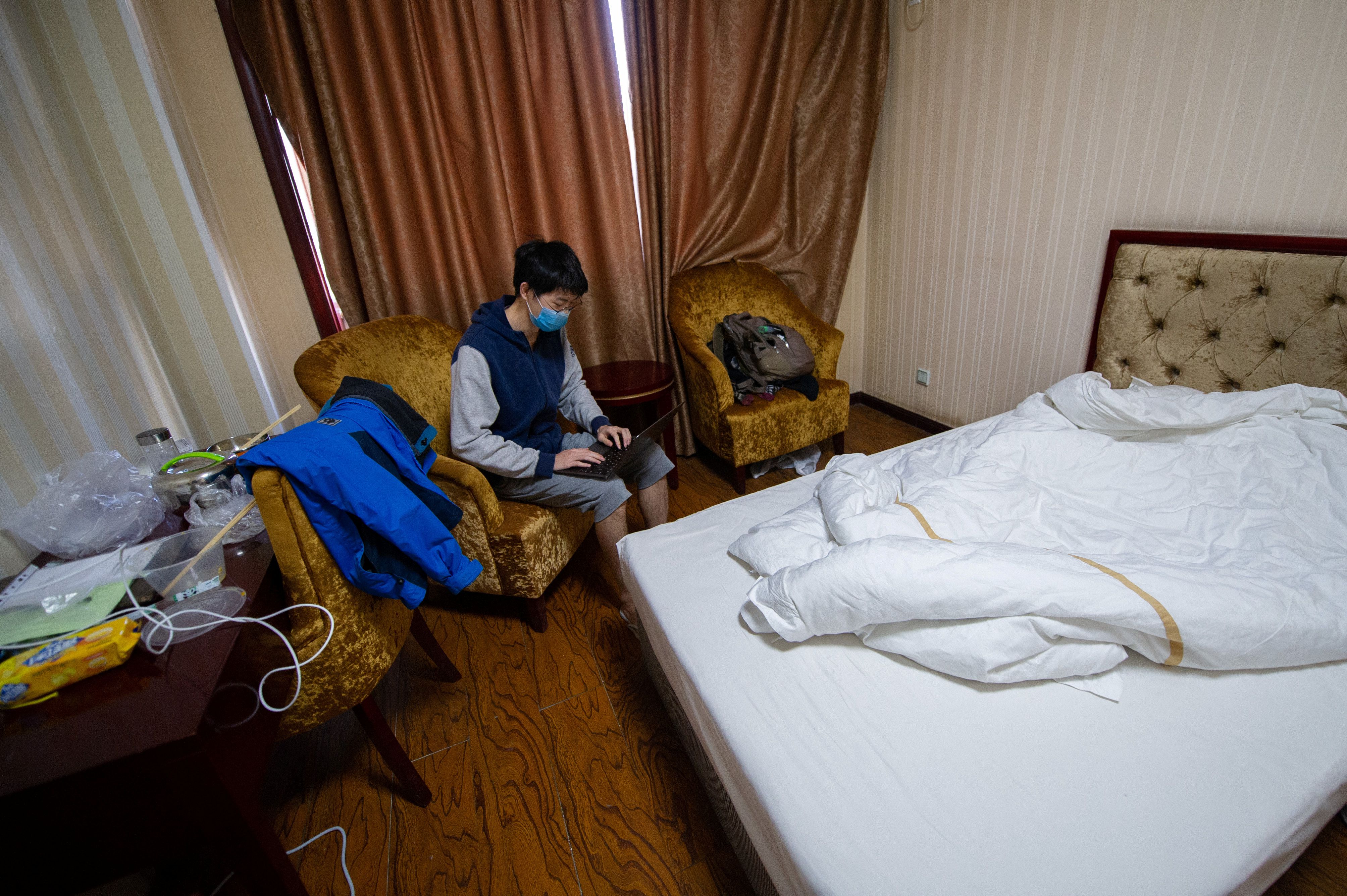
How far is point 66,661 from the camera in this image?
0.78 meters

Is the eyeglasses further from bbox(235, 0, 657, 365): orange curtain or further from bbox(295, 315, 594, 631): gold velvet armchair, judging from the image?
bbox(235, 0, 657, 365): orange curtain

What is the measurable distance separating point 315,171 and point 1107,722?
2.64 metres

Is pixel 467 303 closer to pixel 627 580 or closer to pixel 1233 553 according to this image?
pixel 627 580

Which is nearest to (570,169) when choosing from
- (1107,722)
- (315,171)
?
(315,171)

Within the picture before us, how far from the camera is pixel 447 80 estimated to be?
2078 millimetres

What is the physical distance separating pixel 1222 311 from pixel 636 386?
1.87m

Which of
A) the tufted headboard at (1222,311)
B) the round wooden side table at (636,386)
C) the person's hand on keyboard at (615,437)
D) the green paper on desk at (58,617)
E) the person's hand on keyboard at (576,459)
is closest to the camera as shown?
the green paper on desk at (58,617)

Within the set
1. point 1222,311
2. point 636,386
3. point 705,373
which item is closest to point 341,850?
point 636,386

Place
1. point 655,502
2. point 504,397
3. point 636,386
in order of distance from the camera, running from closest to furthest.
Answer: point 504,397 < point 655,502 < point 636,386

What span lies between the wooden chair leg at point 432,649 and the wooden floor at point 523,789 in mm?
40

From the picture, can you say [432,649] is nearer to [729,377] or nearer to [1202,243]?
[729,377]

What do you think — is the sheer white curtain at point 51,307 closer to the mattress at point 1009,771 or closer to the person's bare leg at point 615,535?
the person's bare leg at point 615,535

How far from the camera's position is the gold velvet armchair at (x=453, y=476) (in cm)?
157

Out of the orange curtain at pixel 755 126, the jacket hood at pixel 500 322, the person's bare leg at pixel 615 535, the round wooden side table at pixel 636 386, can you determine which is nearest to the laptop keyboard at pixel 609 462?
the person's bare leg at pixel 615 535
